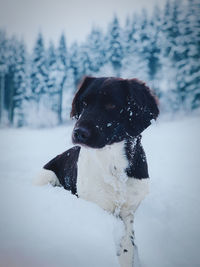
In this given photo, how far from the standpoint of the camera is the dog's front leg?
57.6 inches

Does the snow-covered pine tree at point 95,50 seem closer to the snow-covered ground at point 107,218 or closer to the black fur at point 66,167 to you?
the snow-covered ground at point 107,218

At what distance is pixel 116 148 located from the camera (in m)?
1.63

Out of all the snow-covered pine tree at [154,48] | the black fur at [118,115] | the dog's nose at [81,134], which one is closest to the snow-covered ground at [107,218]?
the black fur at [118,115]

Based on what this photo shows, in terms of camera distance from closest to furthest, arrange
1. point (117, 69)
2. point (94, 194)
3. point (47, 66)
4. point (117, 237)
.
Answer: point (117, 237), point (94, 194), point (117, 69), point (47, 66)

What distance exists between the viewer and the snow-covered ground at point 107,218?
1.50 m

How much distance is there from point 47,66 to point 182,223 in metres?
1.77

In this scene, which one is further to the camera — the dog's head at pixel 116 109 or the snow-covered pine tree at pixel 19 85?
the snow-covered pine tree at pixel 19 85

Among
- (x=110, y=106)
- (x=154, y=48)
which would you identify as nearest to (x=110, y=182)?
(x=110, y=106)

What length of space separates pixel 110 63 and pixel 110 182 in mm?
1049

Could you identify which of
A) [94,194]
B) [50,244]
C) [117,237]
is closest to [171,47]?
[94,194]

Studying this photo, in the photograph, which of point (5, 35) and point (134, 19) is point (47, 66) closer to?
point (5, 35)

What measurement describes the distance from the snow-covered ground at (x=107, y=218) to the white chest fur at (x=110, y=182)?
82 millimetres

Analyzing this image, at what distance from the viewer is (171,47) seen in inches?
70.3

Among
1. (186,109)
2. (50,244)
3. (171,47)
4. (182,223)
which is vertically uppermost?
(171,47)
